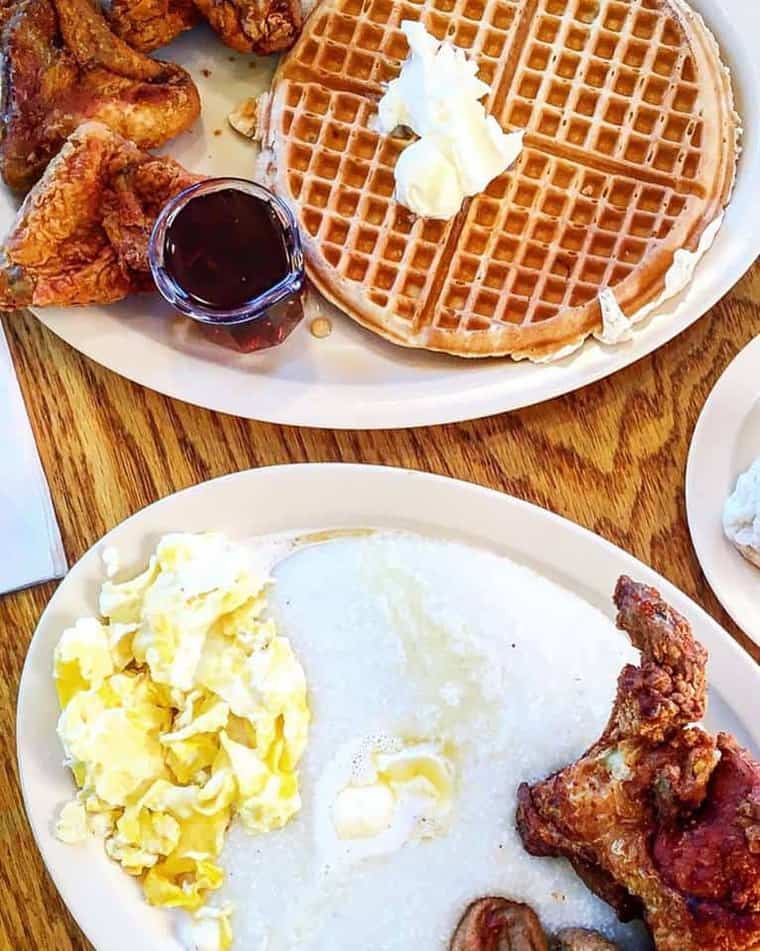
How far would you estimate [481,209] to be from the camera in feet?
5.65

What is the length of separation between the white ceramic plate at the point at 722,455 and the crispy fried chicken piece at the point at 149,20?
963 millimetres

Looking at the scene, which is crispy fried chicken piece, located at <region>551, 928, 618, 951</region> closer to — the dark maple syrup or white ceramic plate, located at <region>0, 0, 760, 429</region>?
white ceramic plate, located at <region>0, 0, 760, 429</region>

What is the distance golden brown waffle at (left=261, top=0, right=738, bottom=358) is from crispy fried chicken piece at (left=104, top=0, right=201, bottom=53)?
166mm

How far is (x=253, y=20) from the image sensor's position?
170 cm

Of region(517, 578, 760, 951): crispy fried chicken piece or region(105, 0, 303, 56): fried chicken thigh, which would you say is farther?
region(105, 0, 303, 56): fried chicken thigh

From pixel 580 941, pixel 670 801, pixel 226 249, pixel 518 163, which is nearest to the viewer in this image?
pixel 670 801

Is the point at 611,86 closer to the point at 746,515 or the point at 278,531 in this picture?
the point at 746,515

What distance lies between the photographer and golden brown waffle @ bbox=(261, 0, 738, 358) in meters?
1.69

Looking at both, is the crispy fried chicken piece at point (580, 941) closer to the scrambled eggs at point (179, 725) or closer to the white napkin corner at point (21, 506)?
the scrambled eggs at point (179, 725)

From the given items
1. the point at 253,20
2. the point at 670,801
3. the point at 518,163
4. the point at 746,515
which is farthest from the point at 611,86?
the point at 670,801

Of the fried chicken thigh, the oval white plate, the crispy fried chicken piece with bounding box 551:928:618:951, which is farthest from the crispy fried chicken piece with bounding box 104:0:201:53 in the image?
the crispy fried chicken piece with bounding box 551:928:618:951

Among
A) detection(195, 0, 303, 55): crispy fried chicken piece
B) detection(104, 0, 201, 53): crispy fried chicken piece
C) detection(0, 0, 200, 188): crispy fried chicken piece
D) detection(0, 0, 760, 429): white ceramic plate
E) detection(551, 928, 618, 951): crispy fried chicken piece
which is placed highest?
detection(195, 0, 303, 55): crispy fried chicken piece

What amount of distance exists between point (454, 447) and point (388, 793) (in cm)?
51

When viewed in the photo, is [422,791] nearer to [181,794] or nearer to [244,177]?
[181,794]
